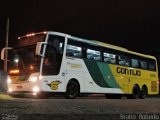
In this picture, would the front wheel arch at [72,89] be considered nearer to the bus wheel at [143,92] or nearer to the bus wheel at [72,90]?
the bus wheel at [72,90]

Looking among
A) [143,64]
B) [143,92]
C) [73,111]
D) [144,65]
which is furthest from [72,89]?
[144,65]

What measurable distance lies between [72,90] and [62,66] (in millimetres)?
1449

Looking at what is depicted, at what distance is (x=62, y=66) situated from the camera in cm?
1731

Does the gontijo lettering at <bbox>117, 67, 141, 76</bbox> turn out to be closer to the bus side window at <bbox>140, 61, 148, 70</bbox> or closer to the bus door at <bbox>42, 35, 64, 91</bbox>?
the bus side window at <bbox>140, 61, 148, 70</bbox>

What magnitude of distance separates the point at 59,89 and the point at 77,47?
272 cm

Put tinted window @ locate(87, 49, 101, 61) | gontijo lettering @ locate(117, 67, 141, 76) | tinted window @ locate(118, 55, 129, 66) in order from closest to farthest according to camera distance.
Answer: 1. tinted window @ locate(87, 49, 101, 61)
2. gontijo lettering @ locate(117, 67, 141, 76)
3. tinted window @ locate(118, 55, 129, 66)

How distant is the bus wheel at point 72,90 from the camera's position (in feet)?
57.8

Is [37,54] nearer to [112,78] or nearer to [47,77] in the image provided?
[47,77]

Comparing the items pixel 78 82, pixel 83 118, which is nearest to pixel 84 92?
pixel 78 82

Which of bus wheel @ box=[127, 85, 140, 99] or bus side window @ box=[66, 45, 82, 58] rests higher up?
bus side window @ box=[66, 45, 82, 58]

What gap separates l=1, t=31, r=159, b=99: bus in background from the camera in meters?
16.5

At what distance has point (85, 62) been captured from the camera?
19.0m

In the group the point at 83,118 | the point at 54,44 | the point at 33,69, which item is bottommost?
the point at 83,118

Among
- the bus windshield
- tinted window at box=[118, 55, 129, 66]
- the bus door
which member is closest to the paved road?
the bus door
